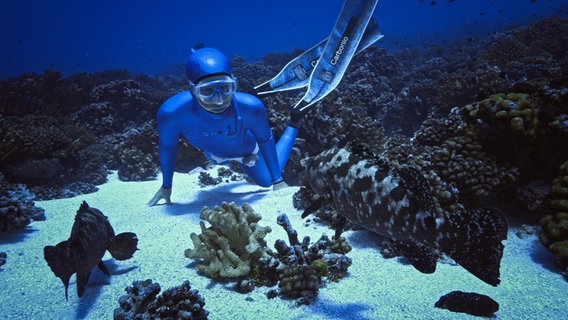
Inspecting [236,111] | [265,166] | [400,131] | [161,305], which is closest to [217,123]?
[236,111]

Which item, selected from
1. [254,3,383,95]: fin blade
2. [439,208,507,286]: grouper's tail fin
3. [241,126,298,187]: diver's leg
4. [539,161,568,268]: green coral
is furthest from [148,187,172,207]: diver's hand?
[539,161,568,268]: green coral

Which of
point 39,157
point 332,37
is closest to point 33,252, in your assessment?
point 39,157

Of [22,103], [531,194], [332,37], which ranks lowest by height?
[531,194]

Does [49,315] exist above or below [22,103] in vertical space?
below

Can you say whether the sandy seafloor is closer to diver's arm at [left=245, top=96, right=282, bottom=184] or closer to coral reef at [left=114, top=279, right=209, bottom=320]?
coral reef at [left=114, top=279, right=209, bottom=320]

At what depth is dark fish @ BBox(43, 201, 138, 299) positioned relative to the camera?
126 inches

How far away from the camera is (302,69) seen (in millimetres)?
9359

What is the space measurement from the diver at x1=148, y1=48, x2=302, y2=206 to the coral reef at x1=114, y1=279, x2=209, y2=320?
328cm

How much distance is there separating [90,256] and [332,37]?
26.0 feet

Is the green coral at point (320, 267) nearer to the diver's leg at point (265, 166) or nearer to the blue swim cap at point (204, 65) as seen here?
the blue swim cap at point (204, 65)

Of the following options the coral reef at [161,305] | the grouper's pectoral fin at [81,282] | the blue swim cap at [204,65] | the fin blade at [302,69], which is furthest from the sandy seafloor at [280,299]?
the fin blade at [302,69]

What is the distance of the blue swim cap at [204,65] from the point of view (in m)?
5.11

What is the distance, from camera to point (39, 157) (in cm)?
770

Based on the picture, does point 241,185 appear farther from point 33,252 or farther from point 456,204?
point 456,204
